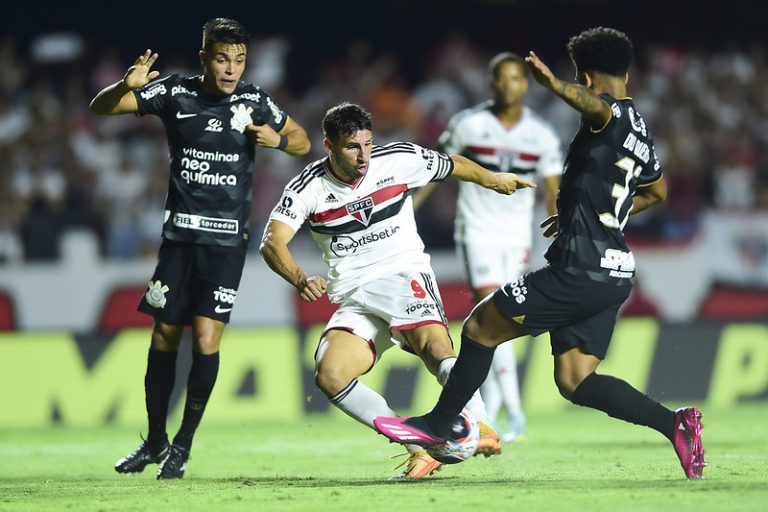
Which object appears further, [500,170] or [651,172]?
[500,170]

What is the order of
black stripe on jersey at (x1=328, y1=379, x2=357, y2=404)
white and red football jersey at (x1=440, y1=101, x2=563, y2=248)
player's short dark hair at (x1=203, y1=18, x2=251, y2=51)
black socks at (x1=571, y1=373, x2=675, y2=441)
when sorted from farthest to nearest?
white and red football jersey at (x1=440, y1=101, x2=563, y2=248)
player's short dark hair at (x1=203, y1=18, x2=251, y2=51)
black stripe on jersey at (x1=328, y1=379, x2=357, y2=404)
black socks at (x1=571, y1=373, x2=675, y2=441)

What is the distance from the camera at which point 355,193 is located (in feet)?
23.0

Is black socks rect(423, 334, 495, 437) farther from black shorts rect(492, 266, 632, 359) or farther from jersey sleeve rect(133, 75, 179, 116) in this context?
jersey sleeve rect(133, 75, 179, 116)

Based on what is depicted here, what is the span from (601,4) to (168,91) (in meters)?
12.3

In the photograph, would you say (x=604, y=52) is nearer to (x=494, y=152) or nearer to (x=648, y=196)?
(x=648, y=196)

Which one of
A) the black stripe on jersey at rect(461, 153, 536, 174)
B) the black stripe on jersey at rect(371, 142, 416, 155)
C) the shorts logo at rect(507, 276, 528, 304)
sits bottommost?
the shorts logo at rect(507, 276, 528, 304)

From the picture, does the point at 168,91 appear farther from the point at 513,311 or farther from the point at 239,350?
the point at 239,350

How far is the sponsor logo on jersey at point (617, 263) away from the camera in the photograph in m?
6.29

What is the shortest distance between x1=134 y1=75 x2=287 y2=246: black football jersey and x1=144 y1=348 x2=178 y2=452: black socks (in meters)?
0.73

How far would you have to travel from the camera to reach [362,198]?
701cm

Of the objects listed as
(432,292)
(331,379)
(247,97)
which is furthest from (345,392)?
(247,97)

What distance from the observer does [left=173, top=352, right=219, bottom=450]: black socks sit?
24.3 feet

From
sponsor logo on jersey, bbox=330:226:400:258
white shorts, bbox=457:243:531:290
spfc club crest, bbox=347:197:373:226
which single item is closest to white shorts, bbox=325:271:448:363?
sponsor logo on jersey, bbox=330:226:400:258

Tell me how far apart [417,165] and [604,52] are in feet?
4.38
